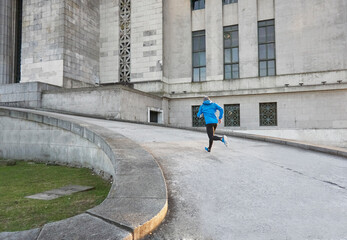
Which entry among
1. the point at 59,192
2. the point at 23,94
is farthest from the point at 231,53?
the point at 59,192

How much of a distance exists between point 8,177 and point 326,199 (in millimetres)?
6657

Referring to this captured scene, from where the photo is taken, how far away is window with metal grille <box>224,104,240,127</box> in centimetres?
1734

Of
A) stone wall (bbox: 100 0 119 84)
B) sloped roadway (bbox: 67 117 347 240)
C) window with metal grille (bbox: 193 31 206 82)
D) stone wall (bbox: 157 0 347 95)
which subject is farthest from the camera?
stone wall (bbox: 100 0 119 84)

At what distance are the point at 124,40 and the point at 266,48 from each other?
10.5m

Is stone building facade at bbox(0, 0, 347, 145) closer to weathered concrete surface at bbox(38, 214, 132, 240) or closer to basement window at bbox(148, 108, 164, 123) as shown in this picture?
basement window at bbox(148, 108, 164, 123)

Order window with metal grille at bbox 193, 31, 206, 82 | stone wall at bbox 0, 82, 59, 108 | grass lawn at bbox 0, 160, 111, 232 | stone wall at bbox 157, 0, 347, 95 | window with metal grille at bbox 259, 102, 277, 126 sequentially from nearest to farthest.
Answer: grass lawn at bbox 0, 160, 111, 232 < stone wall at bbox 0, 82, 59, 108 < stone wall at bbox 157, 0, 347, 95 < window with metal grille at bbox 259, 102, 277, 126 < window with metal grille at bbox 193, 31, 206, 82

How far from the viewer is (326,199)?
346 centimetres

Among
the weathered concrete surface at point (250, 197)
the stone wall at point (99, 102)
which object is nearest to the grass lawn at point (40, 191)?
the weathered concrete surface at point (250, 197)

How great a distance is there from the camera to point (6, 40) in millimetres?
20250

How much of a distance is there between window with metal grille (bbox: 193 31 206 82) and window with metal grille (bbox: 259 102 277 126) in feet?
15.5

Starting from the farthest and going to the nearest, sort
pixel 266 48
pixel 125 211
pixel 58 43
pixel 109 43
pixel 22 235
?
1. pixel 109 43
2. pixel 266 48
3. pixel 58 43
4. pixel 125 211
5. pixel 22 235

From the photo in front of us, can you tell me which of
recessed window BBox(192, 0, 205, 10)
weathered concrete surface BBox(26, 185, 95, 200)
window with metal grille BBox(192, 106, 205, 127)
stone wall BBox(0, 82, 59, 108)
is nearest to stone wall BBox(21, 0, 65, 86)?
stone wall BBox(0, 82, 59, 108)

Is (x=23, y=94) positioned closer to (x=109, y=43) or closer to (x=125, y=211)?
(x=109, y=43)

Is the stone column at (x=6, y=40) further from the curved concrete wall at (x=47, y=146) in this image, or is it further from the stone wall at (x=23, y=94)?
the curved concrete wall at (x=47, y=146)
